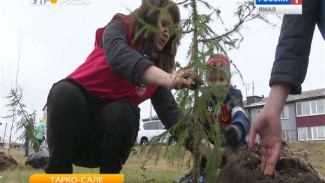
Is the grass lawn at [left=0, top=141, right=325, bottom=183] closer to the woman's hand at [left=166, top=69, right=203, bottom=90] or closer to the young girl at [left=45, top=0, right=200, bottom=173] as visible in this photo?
the young girl at [left=45, top=0, right=200, bottom=173]

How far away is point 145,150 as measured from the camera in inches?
73.6

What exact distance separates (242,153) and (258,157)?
0.09m

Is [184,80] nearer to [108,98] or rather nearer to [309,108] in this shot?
[108,98]

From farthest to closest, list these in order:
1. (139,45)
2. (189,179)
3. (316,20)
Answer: (189,179)
(139,45)
(316,20)

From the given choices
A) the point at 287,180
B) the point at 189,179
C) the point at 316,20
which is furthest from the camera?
the point at 189,179

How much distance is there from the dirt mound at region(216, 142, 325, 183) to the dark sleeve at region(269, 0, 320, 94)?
477 millimetres

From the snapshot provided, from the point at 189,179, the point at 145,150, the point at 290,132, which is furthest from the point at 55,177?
the point at 290,132

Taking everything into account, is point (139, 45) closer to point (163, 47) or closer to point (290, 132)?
point (163, 47)

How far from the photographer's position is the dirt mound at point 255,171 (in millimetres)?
1761

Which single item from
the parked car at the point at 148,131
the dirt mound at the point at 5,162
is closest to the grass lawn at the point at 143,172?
the dirt mound at the point at 5,162

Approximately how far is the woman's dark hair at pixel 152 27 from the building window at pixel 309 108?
36.7m

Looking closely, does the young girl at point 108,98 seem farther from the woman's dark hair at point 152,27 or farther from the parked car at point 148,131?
the parked car at point 148,131

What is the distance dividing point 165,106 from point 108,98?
1.21ft

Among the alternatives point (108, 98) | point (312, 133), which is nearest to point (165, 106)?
point (108, 98)
